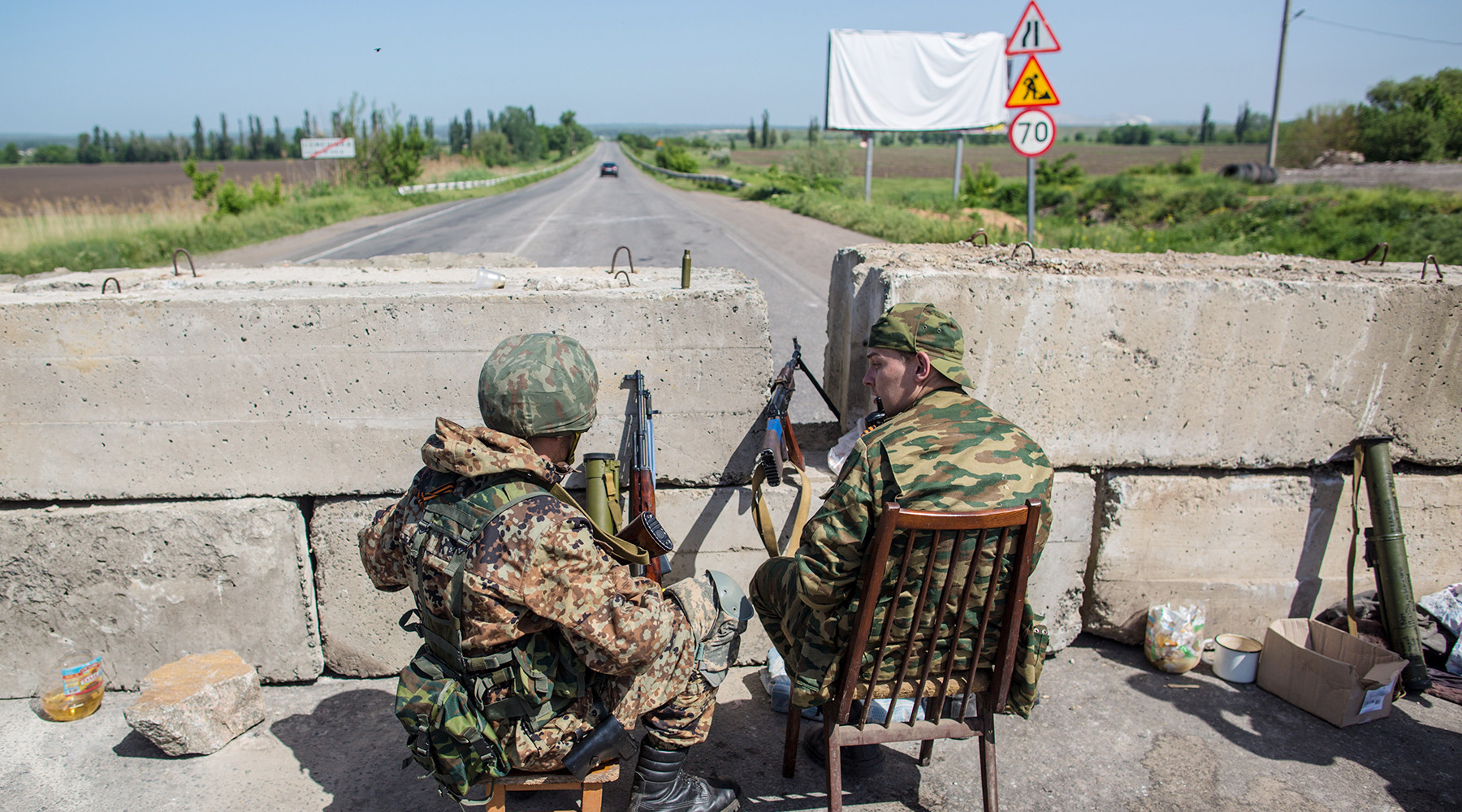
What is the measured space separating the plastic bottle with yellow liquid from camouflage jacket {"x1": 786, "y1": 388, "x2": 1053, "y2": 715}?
2741mm

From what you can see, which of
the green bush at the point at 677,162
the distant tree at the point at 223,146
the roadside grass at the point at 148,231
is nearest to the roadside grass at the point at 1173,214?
the roadside grass at the point at 148,231

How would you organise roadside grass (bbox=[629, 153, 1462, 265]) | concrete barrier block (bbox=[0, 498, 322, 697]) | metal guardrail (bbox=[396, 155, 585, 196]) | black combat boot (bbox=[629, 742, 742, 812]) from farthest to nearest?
metal guardrail (bbox=[396, 155, 585, 196]) → roadside grass (bbox=[629, 153, 1462, 265]) → concrete barrier block (bbox=[0, 498, 322, 697]) → black combat boot (bbox=[629, 742, 742, 812])

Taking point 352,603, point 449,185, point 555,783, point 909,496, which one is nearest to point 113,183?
point 449,185

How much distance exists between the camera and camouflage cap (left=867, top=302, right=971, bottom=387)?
252cm

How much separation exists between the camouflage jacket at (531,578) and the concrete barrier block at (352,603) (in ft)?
4.55

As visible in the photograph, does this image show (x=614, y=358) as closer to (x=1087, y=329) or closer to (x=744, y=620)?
(x=744, y=620)

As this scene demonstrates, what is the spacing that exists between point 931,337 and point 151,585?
124 inches

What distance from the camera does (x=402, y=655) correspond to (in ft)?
11.4

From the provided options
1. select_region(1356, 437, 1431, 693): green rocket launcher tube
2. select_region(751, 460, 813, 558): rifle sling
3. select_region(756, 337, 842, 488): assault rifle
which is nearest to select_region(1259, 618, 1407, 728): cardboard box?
select_region(1356, 437, 1431, 693): green rocket launcher tube

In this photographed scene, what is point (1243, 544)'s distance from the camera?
368 centimetres

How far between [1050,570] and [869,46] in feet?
60.5

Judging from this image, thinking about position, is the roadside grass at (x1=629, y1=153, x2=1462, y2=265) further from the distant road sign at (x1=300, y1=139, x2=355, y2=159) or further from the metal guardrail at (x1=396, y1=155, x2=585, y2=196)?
the distant road sign at (x1=300, y1=139, x2=355, y2=159)

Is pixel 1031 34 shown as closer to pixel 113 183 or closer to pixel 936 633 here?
pixel 936 633

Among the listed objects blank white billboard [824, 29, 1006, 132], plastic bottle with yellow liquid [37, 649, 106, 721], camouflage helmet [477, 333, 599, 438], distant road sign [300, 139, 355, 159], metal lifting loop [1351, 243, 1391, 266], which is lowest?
plastic bottle with yellow liquid [37, 649, 106, 721]
